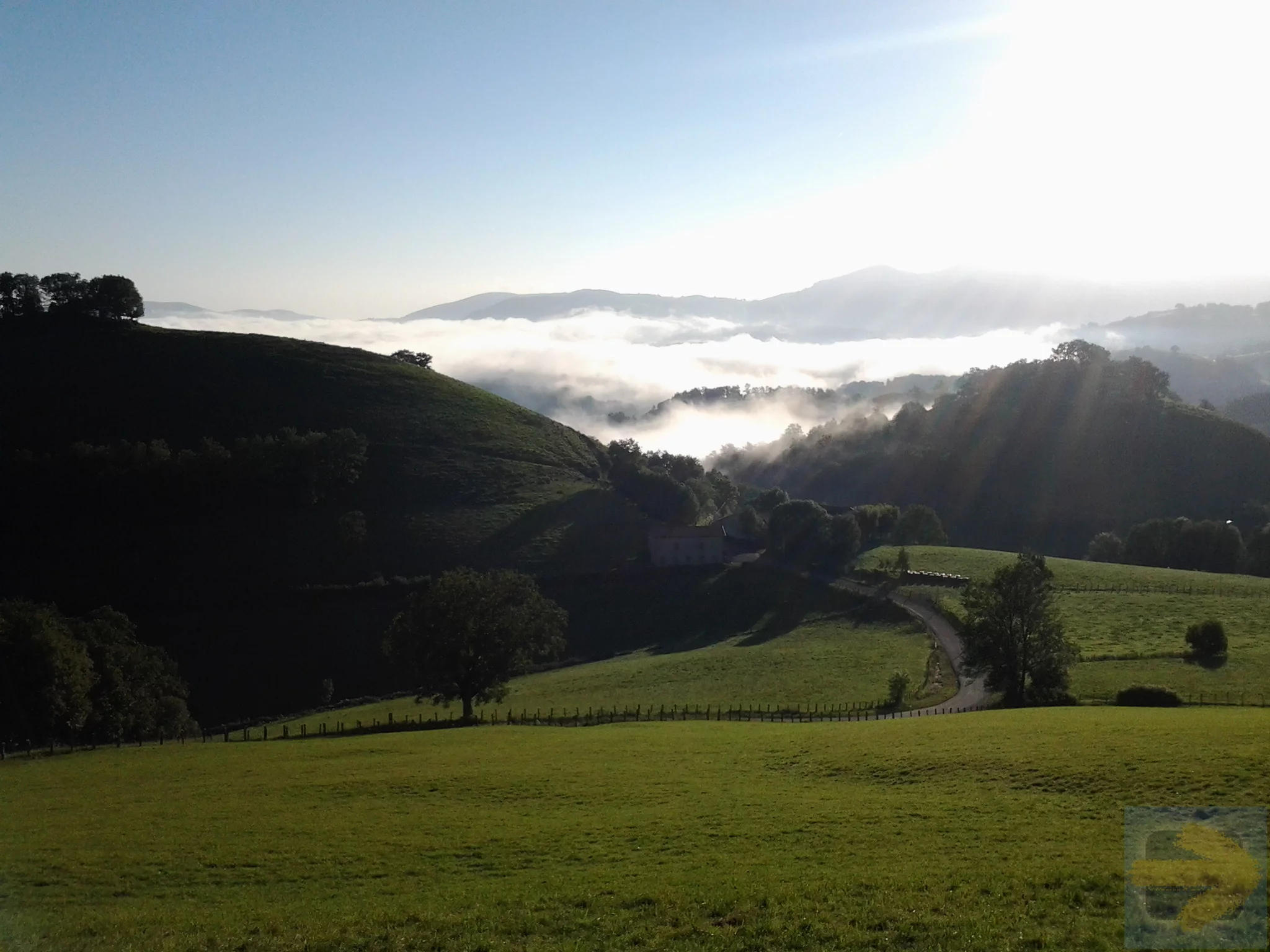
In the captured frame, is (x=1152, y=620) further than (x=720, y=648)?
No

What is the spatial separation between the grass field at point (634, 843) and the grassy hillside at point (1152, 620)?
16744 mm

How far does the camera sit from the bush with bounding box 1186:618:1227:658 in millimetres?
55156

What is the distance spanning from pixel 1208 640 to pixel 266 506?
3835 inches

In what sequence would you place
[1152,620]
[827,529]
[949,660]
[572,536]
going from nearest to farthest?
[949,660]
[1152,620]
[827,529]
[572,536]

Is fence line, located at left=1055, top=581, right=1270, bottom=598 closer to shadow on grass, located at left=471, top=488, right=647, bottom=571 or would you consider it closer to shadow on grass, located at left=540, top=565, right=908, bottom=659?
shadow on grass, located at left=540, top=565, right=908, bottom=659

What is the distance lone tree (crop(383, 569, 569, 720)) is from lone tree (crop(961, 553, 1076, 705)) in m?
28.6

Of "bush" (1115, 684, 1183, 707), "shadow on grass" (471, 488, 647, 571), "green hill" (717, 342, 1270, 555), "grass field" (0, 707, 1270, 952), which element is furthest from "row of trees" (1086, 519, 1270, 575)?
"grass field" (0, 707, 1270, 952)

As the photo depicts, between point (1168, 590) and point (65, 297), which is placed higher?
point (65, 297)

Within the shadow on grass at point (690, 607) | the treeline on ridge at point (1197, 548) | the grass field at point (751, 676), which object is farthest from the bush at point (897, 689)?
the treeline on ridge at point (1197, 548)

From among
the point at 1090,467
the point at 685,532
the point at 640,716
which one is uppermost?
the point at 1090,467

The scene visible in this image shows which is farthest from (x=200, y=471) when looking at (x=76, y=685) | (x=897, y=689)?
(x=897, y=689)

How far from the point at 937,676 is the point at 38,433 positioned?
111052mm

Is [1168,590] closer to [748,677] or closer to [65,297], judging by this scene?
[748,677]

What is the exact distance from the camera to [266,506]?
357 feet
